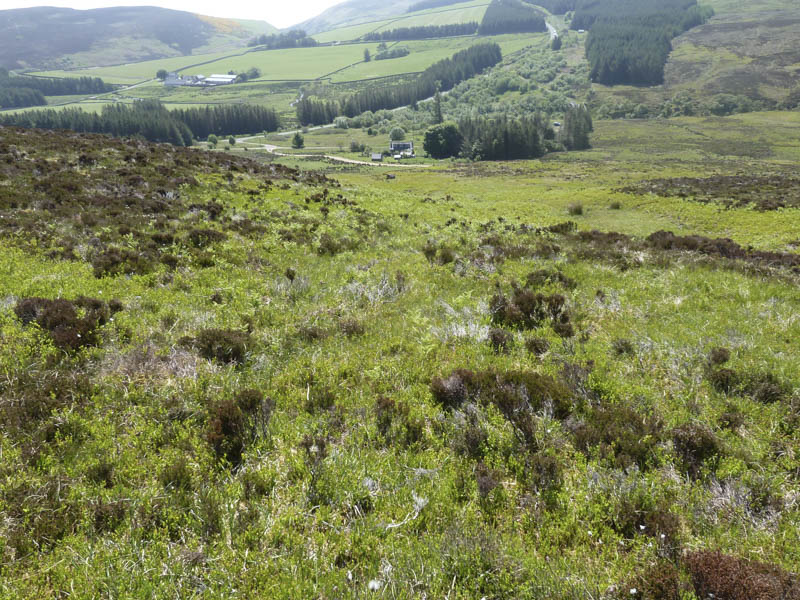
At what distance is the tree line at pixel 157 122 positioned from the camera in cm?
13600

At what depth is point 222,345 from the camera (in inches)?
280

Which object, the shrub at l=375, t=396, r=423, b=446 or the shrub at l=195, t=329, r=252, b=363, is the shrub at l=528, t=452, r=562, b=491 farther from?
the shrub at l=195, t=329, r=252, b=363

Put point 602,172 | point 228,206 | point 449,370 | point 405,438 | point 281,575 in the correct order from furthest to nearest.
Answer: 1. point 602,172
2. point 228,206
3. point 449,370
4. point 405,438
5. point 281,575

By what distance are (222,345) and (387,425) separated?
3.59 metres

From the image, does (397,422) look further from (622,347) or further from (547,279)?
(547,279)

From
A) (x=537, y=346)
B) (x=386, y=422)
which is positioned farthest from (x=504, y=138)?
(x=386, y=422)

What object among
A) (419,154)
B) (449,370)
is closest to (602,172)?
(419,154)

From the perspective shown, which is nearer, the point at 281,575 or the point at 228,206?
the point at 281,575

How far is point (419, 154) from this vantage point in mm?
145625

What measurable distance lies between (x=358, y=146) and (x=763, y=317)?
505ft

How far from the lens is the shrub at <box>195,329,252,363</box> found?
6934 millimetres

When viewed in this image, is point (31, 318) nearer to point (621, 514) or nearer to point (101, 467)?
point (101, 467)

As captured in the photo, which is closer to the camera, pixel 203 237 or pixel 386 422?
pixel 386 422

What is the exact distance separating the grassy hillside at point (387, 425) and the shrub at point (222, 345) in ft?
0.13
